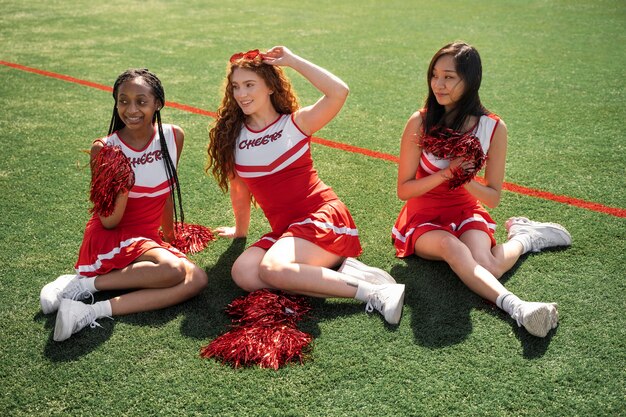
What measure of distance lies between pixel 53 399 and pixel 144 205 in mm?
1006

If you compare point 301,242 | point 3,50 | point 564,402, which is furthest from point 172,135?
point 3,50

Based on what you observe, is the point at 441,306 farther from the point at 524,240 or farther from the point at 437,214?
the point at 524,240

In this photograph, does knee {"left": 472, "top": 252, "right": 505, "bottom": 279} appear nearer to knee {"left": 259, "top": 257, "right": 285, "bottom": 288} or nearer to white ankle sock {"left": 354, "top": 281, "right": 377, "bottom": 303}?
white ankle sock {"left": 354, "top": 281, "right": 377, "bottom": 303}

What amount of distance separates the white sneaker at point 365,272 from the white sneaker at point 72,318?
1.11m

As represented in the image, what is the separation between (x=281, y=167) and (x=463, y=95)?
91 cm

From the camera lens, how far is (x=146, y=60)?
7191 mm

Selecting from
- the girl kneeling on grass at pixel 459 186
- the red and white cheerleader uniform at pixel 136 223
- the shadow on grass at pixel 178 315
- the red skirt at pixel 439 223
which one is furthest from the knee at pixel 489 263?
the red and white cheerleader uniform at pixel 136 223

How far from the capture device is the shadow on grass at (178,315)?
8.36 ft

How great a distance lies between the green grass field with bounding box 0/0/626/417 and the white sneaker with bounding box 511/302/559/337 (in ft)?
0.20

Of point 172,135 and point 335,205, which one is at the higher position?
point 172,135

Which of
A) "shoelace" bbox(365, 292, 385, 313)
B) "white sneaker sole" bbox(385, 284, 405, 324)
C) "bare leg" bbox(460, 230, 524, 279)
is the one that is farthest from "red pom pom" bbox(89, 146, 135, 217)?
"bare leg" bbox(460, 230, 524, 279)

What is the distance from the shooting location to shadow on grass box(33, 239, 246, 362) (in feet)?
8.36

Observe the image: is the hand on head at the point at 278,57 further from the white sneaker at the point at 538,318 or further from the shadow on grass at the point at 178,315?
the white sneaker at the point at 538,318

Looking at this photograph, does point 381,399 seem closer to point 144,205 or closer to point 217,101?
point 144,205
